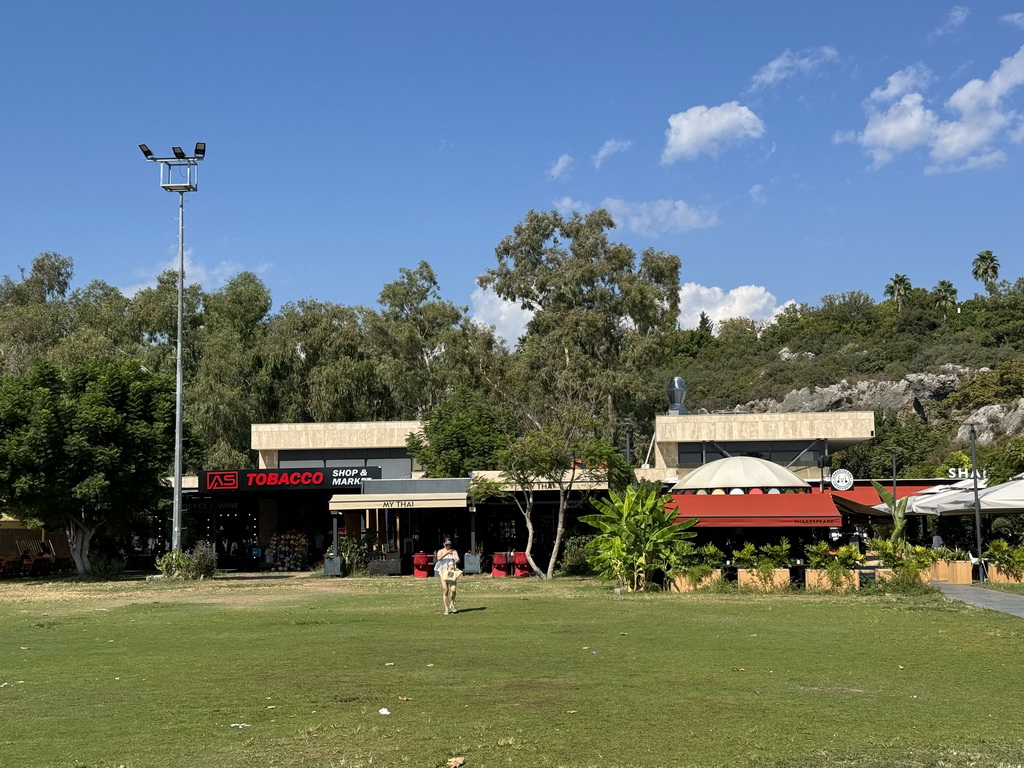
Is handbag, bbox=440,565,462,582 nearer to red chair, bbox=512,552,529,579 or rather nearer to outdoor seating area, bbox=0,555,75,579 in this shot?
red chair, bbox=512,552,529,579

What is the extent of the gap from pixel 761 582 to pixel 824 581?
141 centimetres

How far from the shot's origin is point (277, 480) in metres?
37.9

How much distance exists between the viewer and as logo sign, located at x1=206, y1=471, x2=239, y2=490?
38000 mm

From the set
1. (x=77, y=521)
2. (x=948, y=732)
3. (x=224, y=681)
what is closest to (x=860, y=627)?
(x=948, y=732)

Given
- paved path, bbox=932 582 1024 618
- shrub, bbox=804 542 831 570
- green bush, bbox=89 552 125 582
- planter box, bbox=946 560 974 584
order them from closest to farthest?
paved path, bbox=932 582 1024 618, shrub, bbox=804 542 831 570, planter box, bbox=946 560 974 584, green bush, bbox=89 552 125 582

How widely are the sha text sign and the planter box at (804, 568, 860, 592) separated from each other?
716 inches

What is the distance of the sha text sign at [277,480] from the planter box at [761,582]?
17.2 metres

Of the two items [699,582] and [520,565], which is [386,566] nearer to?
[520,565]

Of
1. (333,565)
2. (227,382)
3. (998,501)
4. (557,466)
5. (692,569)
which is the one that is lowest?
(333,565)

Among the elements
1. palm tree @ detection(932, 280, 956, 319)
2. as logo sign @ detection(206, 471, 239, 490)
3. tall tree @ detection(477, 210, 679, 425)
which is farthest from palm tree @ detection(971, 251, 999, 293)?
as logo sign @ detection(206, 471, 239, 490)

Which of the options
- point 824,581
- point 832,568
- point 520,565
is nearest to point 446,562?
point 832,568

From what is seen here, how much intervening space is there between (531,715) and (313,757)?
2.18 meters

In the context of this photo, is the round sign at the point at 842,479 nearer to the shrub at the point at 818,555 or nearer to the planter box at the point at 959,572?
the planter box at the point at 959,572

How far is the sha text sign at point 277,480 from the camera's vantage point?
3791 centimetres
